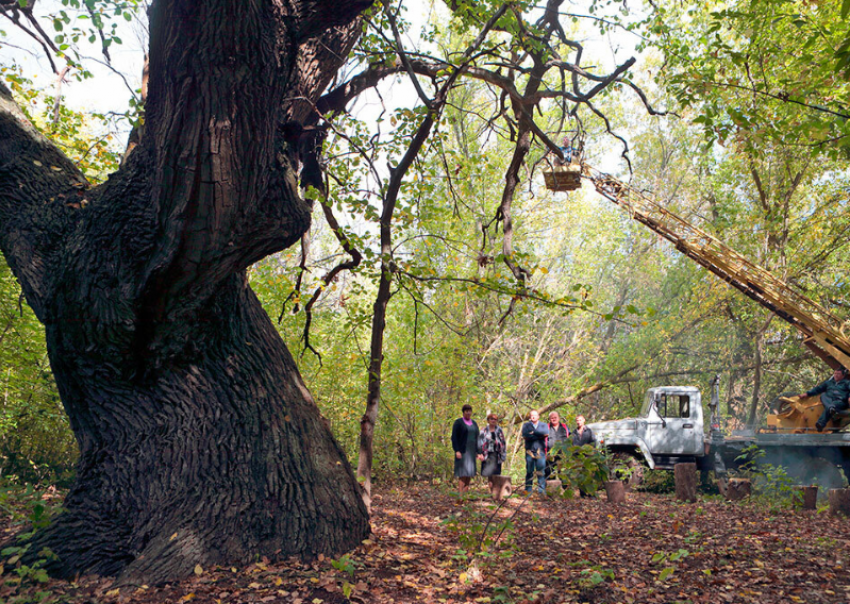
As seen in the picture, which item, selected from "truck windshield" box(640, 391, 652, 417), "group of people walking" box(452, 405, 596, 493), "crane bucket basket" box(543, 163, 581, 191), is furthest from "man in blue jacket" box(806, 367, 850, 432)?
"crane bucket basket" box(543, 163, 581, 191)

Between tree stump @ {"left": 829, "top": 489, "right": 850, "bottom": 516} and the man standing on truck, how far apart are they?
3.29m

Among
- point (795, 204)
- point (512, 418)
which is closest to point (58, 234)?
point (512, 418)

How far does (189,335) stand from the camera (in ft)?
14.3

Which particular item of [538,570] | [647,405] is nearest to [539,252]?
[647,405]

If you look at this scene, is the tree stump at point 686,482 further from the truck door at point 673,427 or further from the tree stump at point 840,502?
the truck door at point 673,427

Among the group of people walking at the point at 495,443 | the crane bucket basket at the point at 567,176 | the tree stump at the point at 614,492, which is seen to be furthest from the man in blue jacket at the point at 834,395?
the crane bucket basket at the point at 567,176

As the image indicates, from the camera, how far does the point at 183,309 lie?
13.7 ft

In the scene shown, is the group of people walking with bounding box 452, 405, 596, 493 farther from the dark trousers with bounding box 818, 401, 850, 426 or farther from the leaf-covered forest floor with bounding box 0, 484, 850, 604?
the dark trousers with bounding box 818, 401, 850, 426

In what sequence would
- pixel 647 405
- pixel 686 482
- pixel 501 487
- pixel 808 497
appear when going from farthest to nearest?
pixel 647 405
pixel 686 482
pixel 501 487
pixel 808 497

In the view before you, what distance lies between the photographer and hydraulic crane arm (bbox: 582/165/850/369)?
1037 cm

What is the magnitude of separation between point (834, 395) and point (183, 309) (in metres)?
11.4

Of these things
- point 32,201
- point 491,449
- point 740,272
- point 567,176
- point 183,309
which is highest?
point 567,176

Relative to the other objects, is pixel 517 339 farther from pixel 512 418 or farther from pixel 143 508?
pixel 143 508

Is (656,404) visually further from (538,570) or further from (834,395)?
(538,570)
